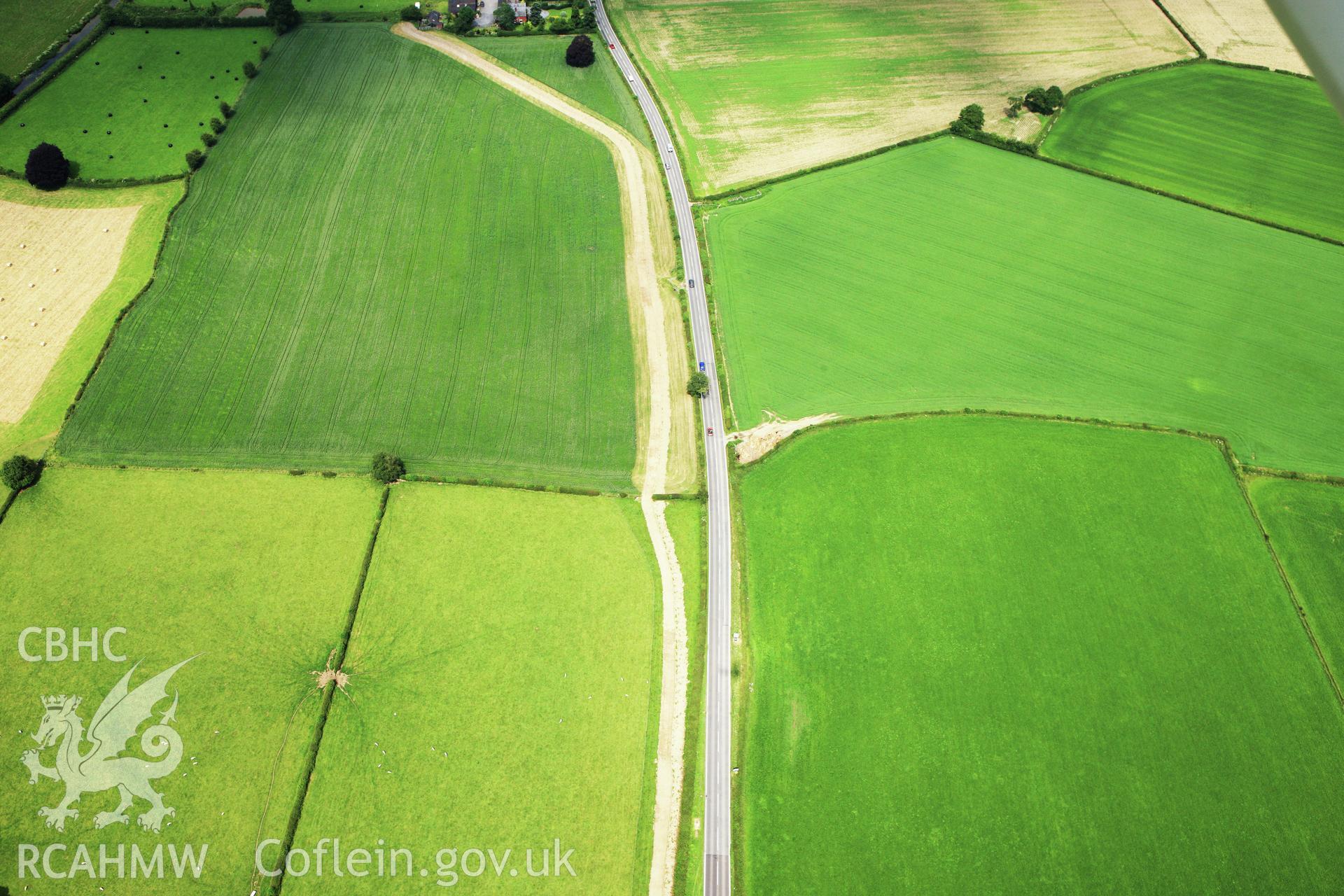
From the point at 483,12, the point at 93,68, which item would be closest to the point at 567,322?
the point at 483,12

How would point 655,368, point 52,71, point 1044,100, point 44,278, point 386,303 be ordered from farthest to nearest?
point 52,71, point 1044,100, point 44,278, point 386,303, point 655,368

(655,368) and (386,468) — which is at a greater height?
(655,368)

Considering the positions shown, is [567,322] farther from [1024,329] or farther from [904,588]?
[1024,329]

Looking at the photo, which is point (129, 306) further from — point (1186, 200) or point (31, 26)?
point (1186, 200)

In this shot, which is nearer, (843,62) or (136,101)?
(136,101)

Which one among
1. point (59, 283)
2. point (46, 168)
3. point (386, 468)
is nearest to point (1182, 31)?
point (386, 468)

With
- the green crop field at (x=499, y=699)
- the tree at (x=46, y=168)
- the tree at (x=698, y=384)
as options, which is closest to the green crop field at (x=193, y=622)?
the green crop field at (x=499, y=699)
